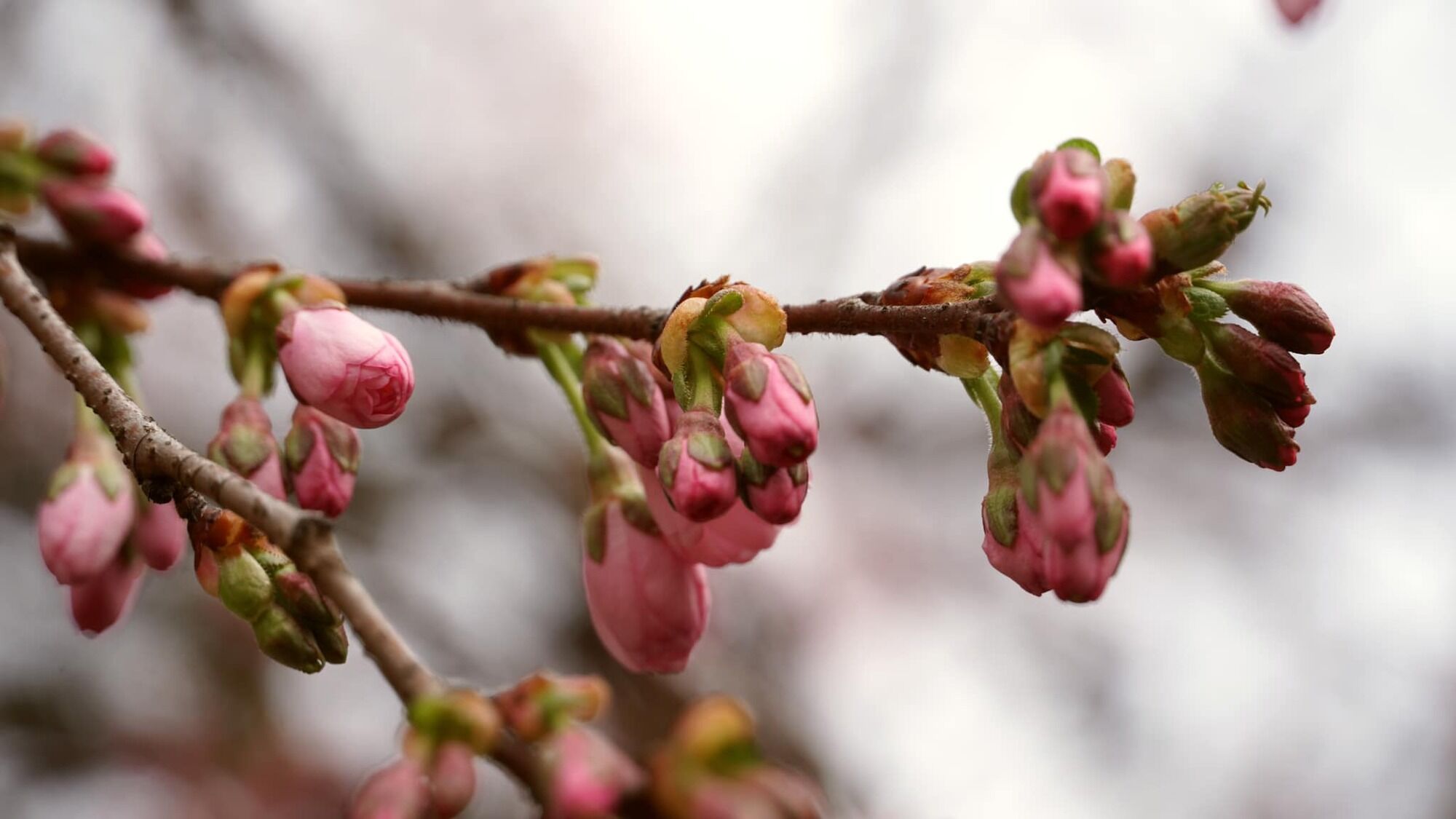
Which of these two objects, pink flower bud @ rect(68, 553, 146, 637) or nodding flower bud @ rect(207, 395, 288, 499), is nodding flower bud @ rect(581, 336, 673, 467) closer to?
nodding flower bud @ rect(207, 395, 288, 499)

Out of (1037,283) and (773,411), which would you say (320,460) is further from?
(1037,283)

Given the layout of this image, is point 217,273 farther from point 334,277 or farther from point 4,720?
point 4,720

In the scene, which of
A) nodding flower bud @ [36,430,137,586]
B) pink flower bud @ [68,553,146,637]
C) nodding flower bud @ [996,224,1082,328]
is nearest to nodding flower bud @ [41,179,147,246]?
nodding flower bud @ [36,430,137,586]

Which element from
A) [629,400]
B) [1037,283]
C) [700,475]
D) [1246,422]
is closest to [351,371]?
[629,400]

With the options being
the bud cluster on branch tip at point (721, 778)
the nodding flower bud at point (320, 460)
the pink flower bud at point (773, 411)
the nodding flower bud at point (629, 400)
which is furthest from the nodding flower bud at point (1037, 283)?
the nodding flower bud at point (320, 460)

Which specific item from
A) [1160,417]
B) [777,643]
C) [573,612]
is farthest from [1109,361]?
[1160,417]

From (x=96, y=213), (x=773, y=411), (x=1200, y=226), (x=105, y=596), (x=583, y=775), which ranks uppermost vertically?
(x=96, y=213)
